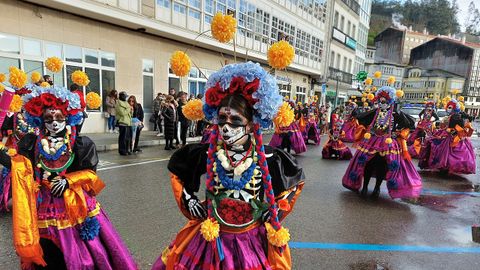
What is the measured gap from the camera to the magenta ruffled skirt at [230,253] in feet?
7.25

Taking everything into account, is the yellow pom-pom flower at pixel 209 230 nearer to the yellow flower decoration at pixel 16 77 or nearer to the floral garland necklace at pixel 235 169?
the floral garland necklace at pixel 235 169

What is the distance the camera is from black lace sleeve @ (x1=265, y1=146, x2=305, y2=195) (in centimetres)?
245

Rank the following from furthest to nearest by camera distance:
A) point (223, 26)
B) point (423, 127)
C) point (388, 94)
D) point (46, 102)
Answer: point (423, 127) → point (388, 94) → point (46, 102) → point (223, 26)

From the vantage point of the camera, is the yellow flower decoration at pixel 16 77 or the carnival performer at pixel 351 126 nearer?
the yellow flower decoration at pixel 16 77

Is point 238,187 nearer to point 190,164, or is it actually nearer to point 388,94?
point 190,164

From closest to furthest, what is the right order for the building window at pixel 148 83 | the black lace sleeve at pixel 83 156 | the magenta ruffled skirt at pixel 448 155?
the black lace sleeve at pixel 83 156, the magenta ruffled skirt at pixel 448 155, the building window at pixel 148 83

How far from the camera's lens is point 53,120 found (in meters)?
2.78

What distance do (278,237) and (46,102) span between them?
85.3 inches

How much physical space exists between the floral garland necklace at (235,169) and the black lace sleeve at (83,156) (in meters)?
1.26

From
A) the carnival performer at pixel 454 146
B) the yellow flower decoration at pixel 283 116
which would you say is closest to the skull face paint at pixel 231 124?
the yellow flower decoration at pixel 283 116

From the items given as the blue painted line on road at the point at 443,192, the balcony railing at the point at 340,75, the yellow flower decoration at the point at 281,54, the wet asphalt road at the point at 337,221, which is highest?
the balcony railing at the point at 340,75

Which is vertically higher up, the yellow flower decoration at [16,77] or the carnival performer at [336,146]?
the yellow flower decoration at [16,77]

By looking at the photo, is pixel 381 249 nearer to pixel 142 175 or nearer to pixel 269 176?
pixel 269 176

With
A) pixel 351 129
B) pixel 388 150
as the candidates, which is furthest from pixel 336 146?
pixel 388 150
